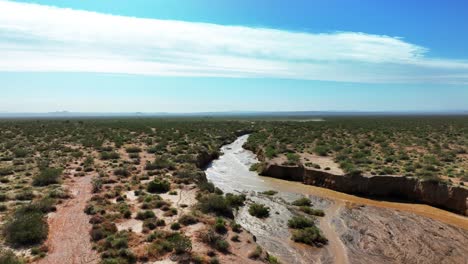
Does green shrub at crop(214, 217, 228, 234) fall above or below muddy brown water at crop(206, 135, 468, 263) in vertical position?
above

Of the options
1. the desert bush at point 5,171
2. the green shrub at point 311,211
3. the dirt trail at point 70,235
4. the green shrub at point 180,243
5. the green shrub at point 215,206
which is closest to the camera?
the dirt trail at point 70,235

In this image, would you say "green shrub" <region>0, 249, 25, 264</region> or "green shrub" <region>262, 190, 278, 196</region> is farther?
"green shrub" <region>262, 190, 278, 196</region>

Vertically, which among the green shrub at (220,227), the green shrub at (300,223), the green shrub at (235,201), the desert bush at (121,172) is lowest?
the green shrub at (300,223)

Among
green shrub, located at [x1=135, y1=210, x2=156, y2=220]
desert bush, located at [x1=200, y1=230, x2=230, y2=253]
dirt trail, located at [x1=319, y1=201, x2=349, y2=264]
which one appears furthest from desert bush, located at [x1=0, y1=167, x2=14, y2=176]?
dirt trail, located at [x1=319, y1=201, x2=349, y2=264]

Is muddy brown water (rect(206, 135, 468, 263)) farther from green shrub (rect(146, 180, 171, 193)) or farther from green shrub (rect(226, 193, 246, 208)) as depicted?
green shrub (rect(146, 180, 171, 193))

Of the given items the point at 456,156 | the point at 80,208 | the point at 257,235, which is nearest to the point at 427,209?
the point at 257,235

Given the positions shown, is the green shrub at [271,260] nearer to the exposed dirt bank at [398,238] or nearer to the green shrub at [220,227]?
the green shrub at [220,227]

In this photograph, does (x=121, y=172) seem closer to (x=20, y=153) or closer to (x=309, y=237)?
(x=20, y=153)

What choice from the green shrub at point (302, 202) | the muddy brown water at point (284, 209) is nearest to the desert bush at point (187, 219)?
the muddy brown water at point (284, 209)
